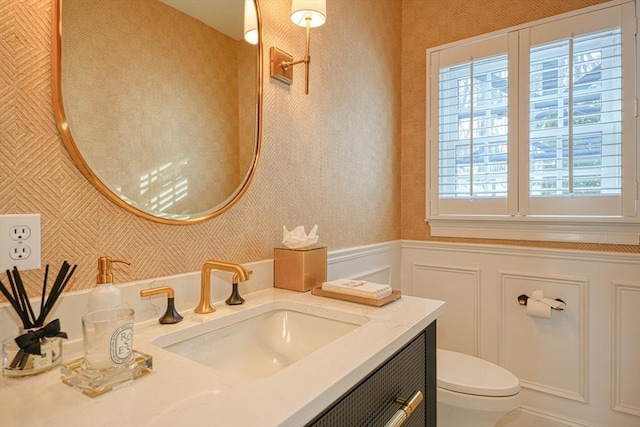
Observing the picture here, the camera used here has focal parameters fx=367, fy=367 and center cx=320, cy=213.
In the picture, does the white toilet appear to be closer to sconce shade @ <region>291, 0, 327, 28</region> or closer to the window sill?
the window sill

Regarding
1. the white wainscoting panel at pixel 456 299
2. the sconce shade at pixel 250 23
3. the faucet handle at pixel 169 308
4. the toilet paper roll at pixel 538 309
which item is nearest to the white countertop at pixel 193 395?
the faucet handle at pixel 169 308

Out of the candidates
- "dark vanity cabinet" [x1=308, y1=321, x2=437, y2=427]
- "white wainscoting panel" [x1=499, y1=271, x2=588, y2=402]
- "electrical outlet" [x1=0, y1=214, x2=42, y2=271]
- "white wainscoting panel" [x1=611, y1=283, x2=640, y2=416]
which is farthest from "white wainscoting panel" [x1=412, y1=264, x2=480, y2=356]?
"electrical outlet" [x1=0, y1=214, x2=42, y2=271]

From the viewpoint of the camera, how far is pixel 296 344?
41.4 inches

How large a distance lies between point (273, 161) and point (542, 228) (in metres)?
1.44

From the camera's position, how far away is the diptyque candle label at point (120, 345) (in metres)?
0.61

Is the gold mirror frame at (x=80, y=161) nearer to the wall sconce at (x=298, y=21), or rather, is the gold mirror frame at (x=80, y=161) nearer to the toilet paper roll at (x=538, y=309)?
the wall sconce at (x=298, y=21)

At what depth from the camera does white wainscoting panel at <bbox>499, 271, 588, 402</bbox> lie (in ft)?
5.90

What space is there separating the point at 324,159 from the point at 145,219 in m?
0.87

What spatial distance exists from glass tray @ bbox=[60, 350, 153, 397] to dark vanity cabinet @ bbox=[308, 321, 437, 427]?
→ 1.00ft

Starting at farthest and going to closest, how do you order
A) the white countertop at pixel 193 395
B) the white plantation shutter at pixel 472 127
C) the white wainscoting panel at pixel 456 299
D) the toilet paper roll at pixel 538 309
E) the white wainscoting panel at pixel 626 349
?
the white wainscoting panel at pixel 456 299 → the white plantation shutter at pixel 472 127 → the toilet paper roll at pixel 538 309 → the white wainscoting panel at pixel 626 349 → the white countertop at pixel 193 395

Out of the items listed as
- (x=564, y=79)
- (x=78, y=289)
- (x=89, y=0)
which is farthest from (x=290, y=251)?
(x=564, y=79)

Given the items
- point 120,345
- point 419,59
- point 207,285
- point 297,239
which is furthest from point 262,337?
point 419,59

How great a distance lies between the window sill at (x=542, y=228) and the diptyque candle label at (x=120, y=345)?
185 cm

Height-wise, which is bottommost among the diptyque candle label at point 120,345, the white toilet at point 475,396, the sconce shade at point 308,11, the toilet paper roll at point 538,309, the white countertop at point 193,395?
the white toilet at point 475,396
